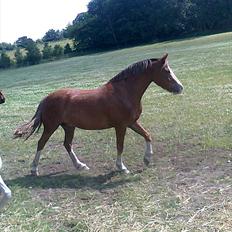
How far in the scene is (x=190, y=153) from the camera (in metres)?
8.91

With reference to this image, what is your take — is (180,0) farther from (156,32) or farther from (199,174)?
(199,174)

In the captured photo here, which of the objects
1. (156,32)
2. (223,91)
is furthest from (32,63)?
(223,91)

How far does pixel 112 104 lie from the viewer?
26.7 ft

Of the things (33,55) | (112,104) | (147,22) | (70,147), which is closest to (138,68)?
(112,104)

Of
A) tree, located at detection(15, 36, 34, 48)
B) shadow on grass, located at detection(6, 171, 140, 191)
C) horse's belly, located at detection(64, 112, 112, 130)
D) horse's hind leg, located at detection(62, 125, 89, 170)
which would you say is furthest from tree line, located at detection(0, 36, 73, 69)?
shadow on grass, located at detection(6, 171, 140, 191)

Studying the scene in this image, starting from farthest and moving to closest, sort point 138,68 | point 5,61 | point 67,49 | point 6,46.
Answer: point 6,46 < point 67,49 < point 5,61 < point 138,68

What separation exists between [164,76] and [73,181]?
8.16 feet

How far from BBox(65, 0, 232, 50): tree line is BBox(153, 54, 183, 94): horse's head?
77592mm

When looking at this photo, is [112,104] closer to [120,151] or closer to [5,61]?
[120,151]

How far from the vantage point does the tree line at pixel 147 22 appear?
8406cm

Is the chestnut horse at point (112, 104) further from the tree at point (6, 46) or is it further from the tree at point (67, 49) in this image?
the tree at point (6, 46)

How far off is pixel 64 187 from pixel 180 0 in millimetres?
84804

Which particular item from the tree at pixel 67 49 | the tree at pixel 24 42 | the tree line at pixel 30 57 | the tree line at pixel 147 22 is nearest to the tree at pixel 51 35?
the tree at pixel 24 42

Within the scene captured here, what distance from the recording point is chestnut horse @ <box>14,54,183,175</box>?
8156mm
